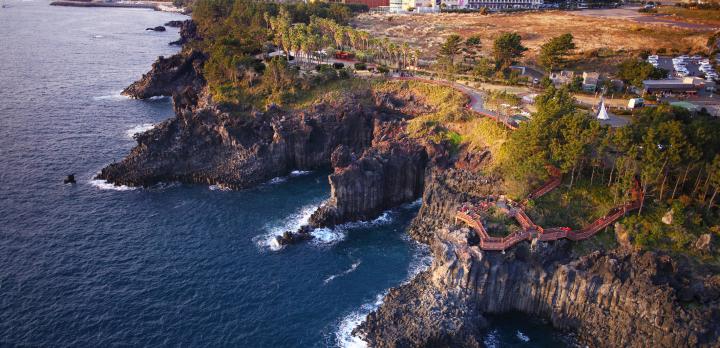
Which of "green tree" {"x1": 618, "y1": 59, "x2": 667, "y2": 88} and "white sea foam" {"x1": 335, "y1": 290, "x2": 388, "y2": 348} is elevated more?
"green tree" {"x1": 618, "y1": 59, "x2": 667, "y2": 88}

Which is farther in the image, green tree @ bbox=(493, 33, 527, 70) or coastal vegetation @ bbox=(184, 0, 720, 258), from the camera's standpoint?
green tree @ bbox=(493, 33, 527, 70)

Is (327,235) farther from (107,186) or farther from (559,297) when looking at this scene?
(107,186)

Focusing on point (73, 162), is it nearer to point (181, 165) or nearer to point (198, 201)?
point (181, 165)

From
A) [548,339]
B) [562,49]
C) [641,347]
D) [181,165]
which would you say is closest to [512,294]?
[548,339]

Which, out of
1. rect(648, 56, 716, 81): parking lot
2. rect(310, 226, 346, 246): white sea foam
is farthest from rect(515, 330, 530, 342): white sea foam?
rect(648, 56, 716, 81): parking lot

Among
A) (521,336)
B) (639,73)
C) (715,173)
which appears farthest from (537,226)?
(639,73)

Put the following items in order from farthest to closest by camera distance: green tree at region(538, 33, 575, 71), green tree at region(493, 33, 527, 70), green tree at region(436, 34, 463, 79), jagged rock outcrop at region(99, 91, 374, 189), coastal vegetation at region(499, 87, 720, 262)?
1. green tree at region(493, 33, 527, 70)
2. green tree at region(436, 34, 463, 79)
3. green tree at region(538, 33, 575, 71)
4. jagged rock outcrop at region(99, 91, 374, 189)
5. coastal vegetation at region(499, 87, 720, 262)

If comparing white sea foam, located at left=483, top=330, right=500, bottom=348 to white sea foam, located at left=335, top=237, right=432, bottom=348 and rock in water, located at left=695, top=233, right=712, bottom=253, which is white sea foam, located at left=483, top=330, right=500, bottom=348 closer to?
white sea foam, located at left=335, top=237, right=432, bottom=348

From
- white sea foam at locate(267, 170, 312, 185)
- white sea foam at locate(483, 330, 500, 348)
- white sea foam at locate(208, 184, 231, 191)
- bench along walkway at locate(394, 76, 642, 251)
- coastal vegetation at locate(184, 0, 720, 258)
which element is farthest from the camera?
white sea foam at locate(267, 170, 312, 185)
